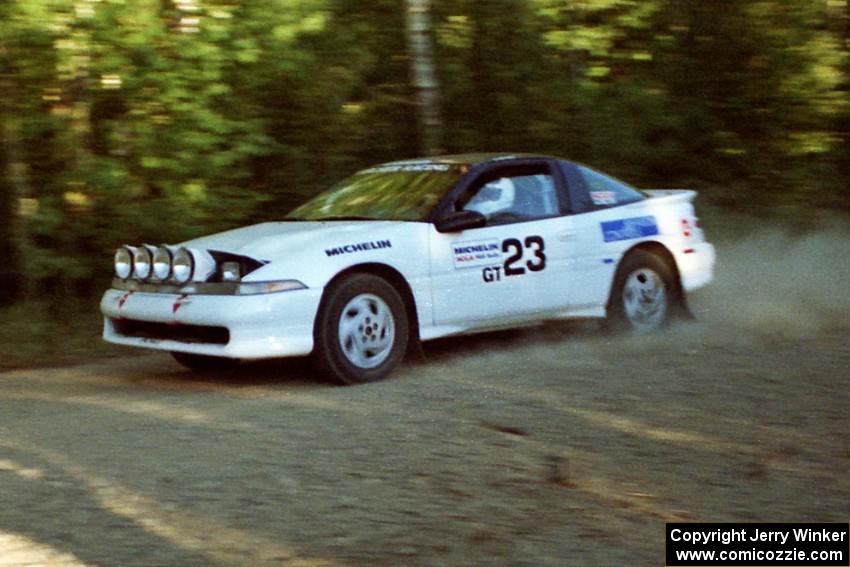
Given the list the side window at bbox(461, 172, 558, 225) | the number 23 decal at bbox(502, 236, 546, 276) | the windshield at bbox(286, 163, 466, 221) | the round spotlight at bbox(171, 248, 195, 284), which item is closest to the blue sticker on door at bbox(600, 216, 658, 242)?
the side window at bbox(461, 172, 558, 225)

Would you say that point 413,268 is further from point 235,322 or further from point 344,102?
point 344,102

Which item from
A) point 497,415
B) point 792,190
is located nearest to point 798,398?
point 497,415

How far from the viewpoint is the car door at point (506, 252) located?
864cm

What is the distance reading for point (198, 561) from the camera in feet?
15.0

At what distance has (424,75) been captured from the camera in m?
13.4

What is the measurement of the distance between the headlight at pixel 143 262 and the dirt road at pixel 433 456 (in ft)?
2.39

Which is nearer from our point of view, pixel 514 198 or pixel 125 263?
pixel 125 263

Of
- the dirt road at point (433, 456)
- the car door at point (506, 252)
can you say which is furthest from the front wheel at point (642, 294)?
the car door at point (506, 252)

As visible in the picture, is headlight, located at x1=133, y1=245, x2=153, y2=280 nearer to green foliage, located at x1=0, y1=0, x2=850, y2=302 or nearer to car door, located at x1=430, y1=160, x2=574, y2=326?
car door, located at x1=430, y1=160, x2=574, y2=326

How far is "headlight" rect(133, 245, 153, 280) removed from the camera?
823 centimetres

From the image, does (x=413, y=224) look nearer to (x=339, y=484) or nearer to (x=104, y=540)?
(x=339, y=484)

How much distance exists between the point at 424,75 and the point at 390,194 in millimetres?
4604

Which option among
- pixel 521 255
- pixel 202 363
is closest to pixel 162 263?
pixel 202 363

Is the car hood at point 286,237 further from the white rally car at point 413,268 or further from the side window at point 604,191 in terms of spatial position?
the side window at point 604,191
